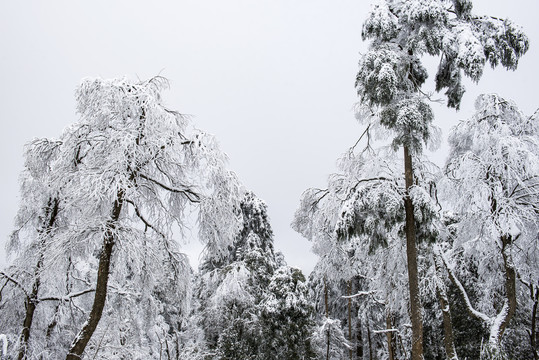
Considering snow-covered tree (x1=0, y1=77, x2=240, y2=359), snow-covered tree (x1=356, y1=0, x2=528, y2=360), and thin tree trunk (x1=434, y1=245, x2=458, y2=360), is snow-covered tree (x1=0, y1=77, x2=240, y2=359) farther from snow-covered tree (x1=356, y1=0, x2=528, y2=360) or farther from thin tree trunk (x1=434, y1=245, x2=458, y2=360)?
thin tree trunk (x1=434, y1=245, x2=458, y2=360)

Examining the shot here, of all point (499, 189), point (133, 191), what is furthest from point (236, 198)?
point (499, 189)

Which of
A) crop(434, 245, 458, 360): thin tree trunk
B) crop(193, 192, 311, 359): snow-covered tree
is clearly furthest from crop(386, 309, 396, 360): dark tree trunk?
crop(434, 245, 458, 360): thin tree trunk

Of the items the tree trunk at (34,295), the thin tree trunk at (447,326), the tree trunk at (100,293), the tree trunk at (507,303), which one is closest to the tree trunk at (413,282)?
the tree trunk at (507,303)

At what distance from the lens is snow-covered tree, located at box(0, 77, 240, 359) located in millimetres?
6215

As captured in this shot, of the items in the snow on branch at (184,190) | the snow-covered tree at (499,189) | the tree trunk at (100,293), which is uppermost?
the snow-covered tree at (499,189)

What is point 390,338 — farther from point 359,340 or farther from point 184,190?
point 184,190

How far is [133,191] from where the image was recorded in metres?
6.52

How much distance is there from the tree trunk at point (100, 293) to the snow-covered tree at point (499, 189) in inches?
343

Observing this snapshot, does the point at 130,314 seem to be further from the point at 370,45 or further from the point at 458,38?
the point at 458,38

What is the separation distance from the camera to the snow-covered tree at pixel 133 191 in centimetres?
621

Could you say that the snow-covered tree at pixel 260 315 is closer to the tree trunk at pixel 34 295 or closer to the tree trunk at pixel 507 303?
the tree trunk at pixel 34 295

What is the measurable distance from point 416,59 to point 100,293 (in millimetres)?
8209

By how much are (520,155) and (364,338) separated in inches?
1012

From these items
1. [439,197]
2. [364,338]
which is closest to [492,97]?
[439,197]
